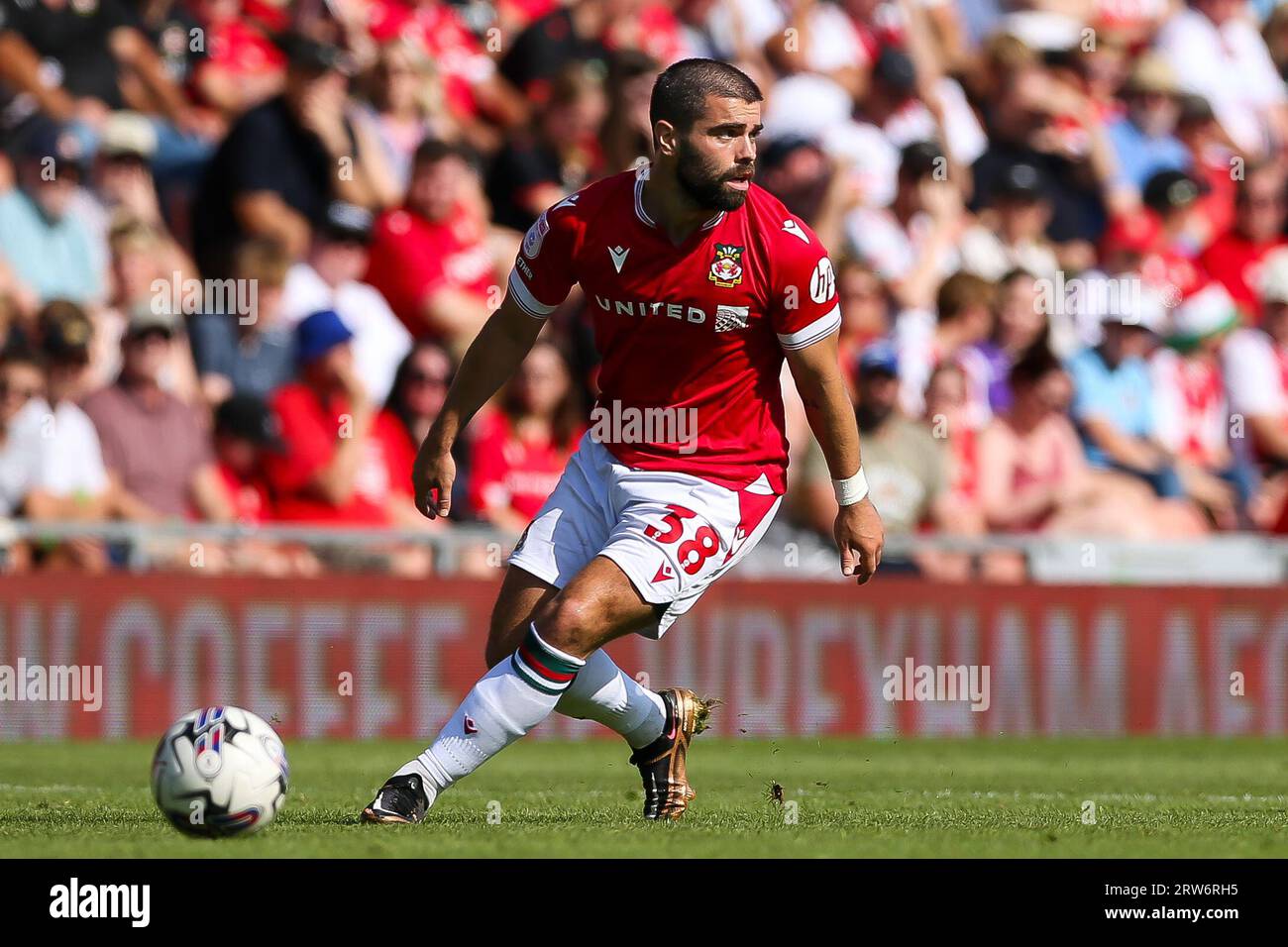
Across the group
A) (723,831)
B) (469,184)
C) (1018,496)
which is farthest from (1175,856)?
(469,184)

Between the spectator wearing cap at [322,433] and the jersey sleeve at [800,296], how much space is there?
6.13m

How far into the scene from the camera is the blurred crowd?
13.5 metres

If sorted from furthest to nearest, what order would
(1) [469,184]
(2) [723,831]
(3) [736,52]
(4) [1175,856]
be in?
(3) [736,52], (1) [469,184], (2) [723,831], (4) [1175,856]

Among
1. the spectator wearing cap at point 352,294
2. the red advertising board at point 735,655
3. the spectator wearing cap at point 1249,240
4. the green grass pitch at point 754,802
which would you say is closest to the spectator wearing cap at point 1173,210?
the spectator wearing cap at point 1249,240

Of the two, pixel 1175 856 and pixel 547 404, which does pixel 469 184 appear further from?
pixel 1175 856

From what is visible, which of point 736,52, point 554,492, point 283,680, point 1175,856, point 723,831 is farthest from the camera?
point 736,52

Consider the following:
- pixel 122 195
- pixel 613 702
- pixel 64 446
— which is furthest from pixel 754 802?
pixel 122 195

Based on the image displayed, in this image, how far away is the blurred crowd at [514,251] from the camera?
13.5 m

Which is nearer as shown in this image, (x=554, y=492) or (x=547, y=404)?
(x=554, y=492)

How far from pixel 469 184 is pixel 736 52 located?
3.11m

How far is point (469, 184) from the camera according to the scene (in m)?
15.1

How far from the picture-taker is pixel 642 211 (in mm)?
7969

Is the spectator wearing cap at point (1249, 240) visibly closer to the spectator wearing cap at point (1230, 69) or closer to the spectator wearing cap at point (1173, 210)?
the spectator wearing cap at point (1173, 210)

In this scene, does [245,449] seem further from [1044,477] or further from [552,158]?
[1044,477]
